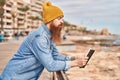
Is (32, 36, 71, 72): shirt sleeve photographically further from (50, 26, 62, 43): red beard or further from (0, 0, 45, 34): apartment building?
(0, 0, 45, 34): apartment building

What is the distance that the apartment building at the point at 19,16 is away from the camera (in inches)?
3749

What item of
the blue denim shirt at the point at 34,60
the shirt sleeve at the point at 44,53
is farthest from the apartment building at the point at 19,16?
the shirt sleeve at the point at 44,53

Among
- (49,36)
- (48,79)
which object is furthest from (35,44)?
(48,79)

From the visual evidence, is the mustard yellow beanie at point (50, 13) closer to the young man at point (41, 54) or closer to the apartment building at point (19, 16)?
the young man at point (41, 54)

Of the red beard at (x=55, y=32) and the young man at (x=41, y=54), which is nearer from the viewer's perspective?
the young man at (x=41, y=54)

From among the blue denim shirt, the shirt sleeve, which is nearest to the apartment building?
the blue denim shirt

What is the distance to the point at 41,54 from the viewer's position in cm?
313

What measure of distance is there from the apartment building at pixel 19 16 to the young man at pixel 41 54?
259 ft

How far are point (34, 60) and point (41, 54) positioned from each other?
0.44ft

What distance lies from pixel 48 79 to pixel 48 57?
5.38m

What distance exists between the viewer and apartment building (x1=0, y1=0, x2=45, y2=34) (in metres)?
95.2

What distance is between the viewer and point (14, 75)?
3.29m

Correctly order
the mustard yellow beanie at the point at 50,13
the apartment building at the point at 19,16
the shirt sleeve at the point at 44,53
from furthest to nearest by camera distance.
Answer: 1. the apartment building at the point at 19,16
2. the mustard yellow beanie at the point at 50,13
3. the shirt sleeve at the point at 44,53

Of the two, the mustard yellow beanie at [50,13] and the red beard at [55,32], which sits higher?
the mustard yellow beanie at [50,13]
